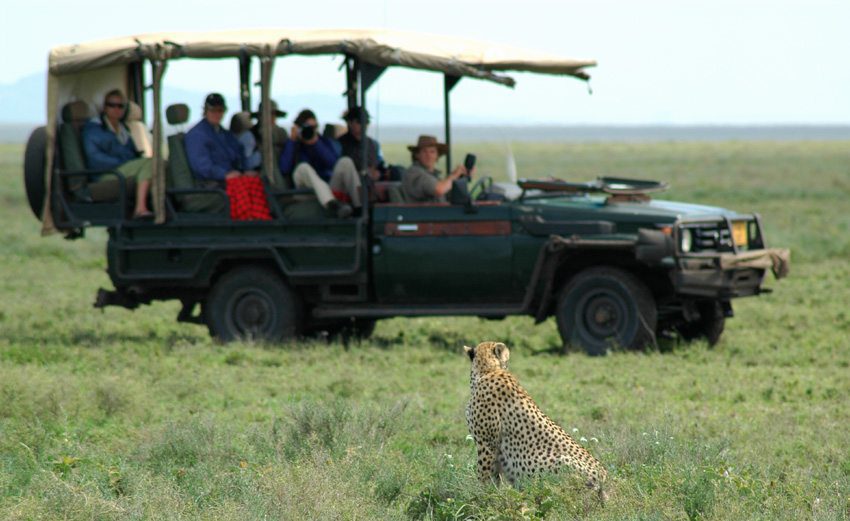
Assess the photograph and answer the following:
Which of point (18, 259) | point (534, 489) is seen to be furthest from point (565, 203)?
point (18, 259)

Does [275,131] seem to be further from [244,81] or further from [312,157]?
[244,81]

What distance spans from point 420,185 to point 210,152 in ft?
6.06

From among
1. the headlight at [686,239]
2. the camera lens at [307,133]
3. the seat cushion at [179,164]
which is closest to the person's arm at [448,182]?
the camera lens at [307,133]

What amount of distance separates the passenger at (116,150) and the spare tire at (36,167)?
39 centimetres

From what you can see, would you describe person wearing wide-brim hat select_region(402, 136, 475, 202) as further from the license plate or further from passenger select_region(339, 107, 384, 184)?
the license plate

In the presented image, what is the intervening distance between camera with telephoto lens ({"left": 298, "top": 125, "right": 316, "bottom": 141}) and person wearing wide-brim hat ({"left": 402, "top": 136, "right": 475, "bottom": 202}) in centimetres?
90

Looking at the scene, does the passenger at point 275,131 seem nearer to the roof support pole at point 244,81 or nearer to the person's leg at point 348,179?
the roof support pole at point 244,81

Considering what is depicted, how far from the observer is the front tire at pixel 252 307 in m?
12.2

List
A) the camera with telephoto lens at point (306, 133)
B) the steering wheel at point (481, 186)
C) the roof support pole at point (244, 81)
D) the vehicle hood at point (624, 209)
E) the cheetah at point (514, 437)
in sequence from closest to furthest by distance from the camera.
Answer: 1. the cheetah at point (514, 437)
2. the vehicle hood at point (624, 209)
3. the steering wheel at point (481, 186)
4. the camera with telephoto lens at point (306, 133)
5. the roof support pole at point (244, 81)

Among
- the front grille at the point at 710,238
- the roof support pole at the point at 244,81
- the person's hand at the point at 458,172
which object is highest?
the roof support pole at the point at 244,81

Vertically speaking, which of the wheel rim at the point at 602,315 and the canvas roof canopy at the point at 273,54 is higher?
the canvas roof canopy at the point at 273,54

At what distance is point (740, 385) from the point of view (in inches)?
402

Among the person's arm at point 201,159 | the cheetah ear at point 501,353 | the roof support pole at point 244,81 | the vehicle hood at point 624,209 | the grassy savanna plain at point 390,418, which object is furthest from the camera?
the roof support pole at point 244,81

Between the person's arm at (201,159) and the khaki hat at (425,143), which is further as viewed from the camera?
the person's arm at (201,159)
